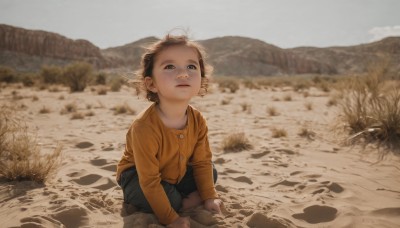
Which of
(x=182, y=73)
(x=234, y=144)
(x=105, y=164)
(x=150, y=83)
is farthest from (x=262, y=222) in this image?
(x=234, y=144)

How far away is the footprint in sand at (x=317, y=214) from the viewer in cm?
225

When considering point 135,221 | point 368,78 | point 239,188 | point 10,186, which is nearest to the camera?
point 135,221

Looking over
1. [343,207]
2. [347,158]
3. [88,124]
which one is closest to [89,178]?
[343,207]

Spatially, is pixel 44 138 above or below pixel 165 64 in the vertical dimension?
below

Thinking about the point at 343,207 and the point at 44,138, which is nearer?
the point at 343,207

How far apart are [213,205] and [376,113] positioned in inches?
134

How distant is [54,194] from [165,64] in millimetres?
1324

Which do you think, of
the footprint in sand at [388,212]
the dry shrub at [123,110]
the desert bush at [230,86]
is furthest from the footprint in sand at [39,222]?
the desert bush at [230,86]

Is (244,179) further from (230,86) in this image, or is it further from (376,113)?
(230,86)

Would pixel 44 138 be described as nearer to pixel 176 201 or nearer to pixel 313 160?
pixel 176 201

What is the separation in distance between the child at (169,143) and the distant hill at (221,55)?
5960cm

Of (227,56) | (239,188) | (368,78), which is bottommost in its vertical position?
(239,188)

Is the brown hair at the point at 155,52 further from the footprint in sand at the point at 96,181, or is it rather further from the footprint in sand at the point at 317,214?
the footprint in sand at the point at 317,214

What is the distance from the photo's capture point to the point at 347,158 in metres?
3.86
